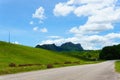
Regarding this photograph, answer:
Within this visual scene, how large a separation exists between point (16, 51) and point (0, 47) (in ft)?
20.3

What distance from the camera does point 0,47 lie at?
11888 cm

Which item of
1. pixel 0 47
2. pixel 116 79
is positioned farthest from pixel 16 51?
pixel 116 79

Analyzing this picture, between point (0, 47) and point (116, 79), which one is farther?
point (0, 47)

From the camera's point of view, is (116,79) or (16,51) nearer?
(116,79)

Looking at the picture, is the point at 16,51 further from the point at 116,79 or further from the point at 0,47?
the point at 116,79

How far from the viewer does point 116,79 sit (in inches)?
1123

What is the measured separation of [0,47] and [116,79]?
93.6m

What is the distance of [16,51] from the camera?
116688 mm

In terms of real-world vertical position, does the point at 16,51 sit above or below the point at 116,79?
above

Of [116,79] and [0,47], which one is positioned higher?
[0,47]

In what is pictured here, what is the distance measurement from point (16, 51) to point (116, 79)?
90178 mm
